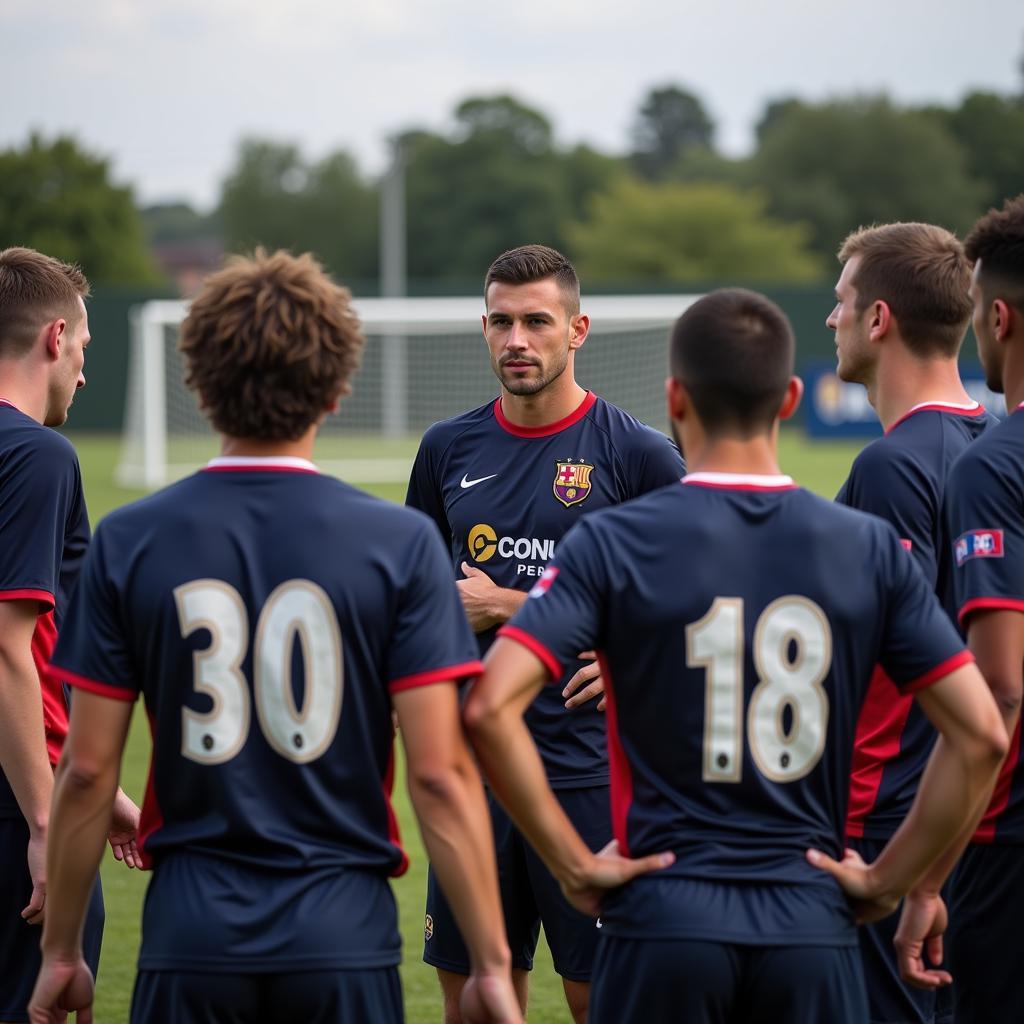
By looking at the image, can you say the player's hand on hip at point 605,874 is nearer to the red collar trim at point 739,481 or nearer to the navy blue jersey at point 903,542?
the red collar trim at point 739,481

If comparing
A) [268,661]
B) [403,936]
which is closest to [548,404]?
[268,661]

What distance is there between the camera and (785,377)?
269cm

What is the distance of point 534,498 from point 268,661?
1847 millimetres

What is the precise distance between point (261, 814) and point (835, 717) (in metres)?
1.08

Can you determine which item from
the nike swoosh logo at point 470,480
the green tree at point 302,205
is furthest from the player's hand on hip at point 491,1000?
the green tree at point 302,205

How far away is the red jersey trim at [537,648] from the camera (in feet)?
8.43

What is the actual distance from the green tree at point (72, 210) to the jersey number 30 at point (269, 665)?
5372 centimetres

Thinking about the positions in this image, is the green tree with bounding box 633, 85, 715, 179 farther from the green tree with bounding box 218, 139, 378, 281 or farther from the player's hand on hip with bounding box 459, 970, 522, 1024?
the player's hand on hip with bounding box 459, 970, 522, 1024

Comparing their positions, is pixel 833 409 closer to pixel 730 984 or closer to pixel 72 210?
pixel 730 984

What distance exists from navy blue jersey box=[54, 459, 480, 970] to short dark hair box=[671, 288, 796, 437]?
23.4 inches

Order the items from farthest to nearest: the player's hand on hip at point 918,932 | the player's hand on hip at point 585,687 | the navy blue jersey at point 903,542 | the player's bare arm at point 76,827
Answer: the player's hand on hip at point 585,687 < the navy blue jersey at point 903,542 < the player's hand on hip at point 918,932 < the player's bare arm at point 76,827

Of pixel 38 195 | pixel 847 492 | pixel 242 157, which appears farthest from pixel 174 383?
pixel 242 157

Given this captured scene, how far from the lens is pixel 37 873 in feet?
11.3

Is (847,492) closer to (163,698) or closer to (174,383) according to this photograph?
(163,698)
